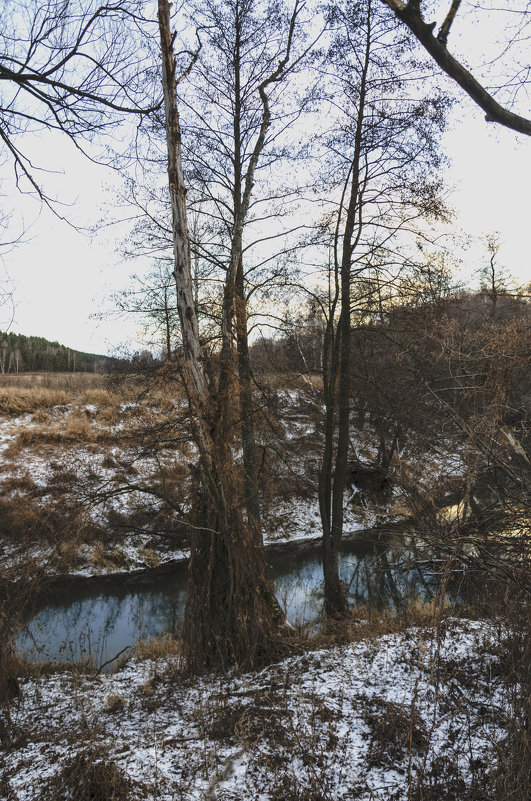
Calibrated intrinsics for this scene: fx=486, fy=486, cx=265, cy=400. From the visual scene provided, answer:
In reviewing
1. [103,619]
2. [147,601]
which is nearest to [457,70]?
[103,619]

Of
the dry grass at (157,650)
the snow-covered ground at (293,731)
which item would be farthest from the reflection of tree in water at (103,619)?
the snow-covered ground at (293,731)

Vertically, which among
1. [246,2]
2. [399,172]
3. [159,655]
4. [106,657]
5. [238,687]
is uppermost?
[246,2]

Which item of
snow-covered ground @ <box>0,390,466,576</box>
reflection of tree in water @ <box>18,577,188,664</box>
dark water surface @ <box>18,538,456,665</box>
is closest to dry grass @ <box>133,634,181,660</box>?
reflection of tree in water @ <box>18,577,188,664</box>

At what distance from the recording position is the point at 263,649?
4781 millimetres

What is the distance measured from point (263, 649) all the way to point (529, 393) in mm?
4360

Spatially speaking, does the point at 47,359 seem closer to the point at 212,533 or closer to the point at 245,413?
the point at 245,413

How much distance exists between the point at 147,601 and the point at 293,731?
8.06m

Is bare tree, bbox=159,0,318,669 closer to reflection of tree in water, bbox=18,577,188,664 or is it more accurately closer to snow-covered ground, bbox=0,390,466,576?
reflection of tree in water, bbox=18,577,188,664

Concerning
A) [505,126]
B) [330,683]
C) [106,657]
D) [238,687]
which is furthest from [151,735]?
[505,126]

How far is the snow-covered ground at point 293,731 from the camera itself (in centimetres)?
279

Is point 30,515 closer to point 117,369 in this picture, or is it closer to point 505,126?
point 117,369

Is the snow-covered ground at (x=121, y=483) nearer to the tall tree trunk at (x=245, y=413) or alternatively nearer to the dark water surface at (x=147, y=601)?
the dark water surface at (x=147, y=601)

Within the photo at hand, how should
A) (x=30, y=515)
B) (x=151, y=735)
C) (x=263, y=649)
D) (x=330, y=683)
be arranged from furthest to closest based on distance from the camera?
(x=30, y=515) < (x=263, y=649) < (x=330, y=683) < (x=151, y=735)

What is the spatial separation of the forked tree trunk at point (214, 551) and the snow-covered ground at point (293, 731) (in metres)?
0.28
